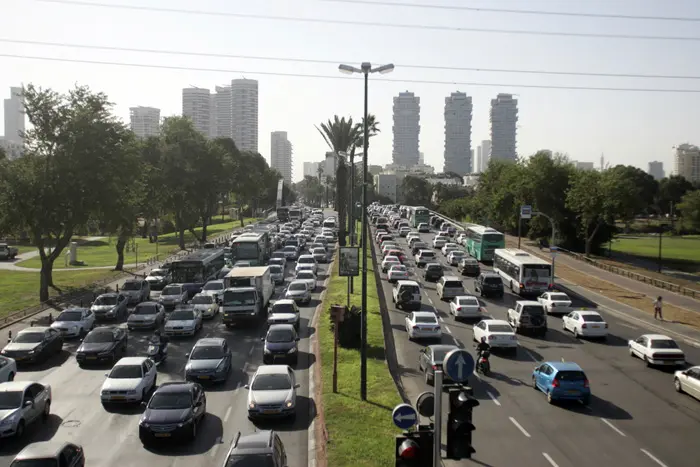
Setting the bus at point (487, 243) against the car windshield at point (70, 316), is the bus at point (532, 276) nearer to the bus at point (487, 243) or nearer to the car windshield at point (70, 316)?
the bus at point (487, 243)

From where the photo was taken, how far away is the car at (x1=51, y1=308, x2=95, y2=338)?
1230 inches

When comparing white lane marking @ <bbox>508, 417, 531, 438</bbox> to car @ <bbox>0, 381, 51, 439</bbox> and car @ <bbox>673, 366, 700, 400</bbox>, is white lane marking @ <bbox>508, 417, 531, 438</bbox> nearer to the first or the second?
car @ <bbox>673, 366, 700, 400</bbox>

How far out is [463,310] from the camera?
34719 mm

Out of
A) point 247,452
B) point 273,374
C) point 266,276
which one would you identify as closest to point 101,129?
point 266,276

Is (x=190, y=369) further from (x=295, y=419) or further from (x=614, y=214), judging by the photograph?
(x=614, y=214)

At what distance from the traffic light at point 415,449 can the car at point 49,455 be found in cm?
830

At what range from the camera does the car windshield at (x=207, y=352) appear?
2312cm

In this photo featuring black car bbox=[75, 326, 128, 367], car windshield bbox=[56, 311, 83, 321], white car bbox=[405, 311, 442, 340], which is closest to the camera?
black car bbox=[75, 326, 128, 367]

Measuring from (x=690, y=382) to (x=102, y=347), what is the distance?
2208 centimetres

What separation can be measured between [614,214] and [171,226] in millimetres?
79681

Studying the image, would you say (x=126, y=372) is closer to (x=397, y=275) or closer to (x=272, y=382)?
(x=272, y=382)

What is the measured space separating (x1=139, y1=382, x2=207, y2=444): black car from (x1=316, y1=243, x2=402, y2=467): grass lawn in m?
3.62

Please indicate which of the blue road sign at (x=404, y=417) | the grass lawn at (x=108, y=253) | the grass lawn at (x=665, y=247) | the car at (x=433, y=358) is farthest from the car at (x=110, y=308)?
the grass lawn at (x=665, y=247)

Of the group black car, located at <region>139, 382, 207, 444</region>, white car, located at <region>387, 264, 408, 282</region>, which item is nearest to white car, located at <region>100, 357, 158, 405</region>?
black car, located at <region>139, 382, 207, 444</region>
